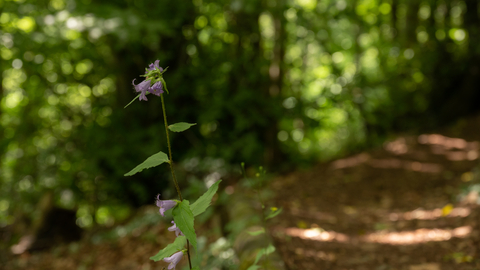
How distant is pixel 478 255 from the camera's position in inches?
114

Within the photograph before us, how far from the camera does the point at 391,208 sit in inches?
199

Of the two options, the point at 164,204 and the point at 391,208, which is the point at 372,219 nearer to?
the point at 391,208

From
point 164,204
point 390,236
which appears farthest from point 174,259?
point 390,236

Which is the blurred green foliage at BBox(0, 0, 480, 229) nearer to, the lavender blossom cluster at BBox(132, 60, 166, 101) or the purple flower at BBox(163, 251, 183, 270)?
the lavender blossom cluster at BBox(132, 60, 166, 101)

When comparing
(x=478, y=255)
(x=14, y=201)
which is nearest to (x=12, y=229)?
(x=14, y=201)

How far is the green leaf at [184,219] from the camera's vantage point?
55.6 inches

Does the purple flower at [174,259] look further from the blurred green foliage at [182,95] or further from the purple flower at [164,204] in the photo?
the blurred green foliage at [182,95]

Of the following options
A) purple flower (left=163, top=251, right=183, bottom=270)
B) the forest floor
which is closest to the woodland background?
the forest floor

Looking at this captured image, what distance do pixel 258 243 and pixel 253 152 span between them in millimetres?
3694

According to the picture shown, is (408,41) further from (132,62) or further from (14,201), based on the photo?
(14,201)

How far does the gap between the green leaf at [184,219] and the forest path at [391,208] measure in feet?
5.39

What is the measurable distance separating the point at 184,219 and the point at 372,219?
380cm

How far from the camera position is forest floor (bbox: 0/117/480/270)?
323cm

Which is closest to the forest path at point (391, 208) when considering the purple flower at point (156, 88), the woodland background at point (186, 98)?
the woodland background at point (186, 98)
